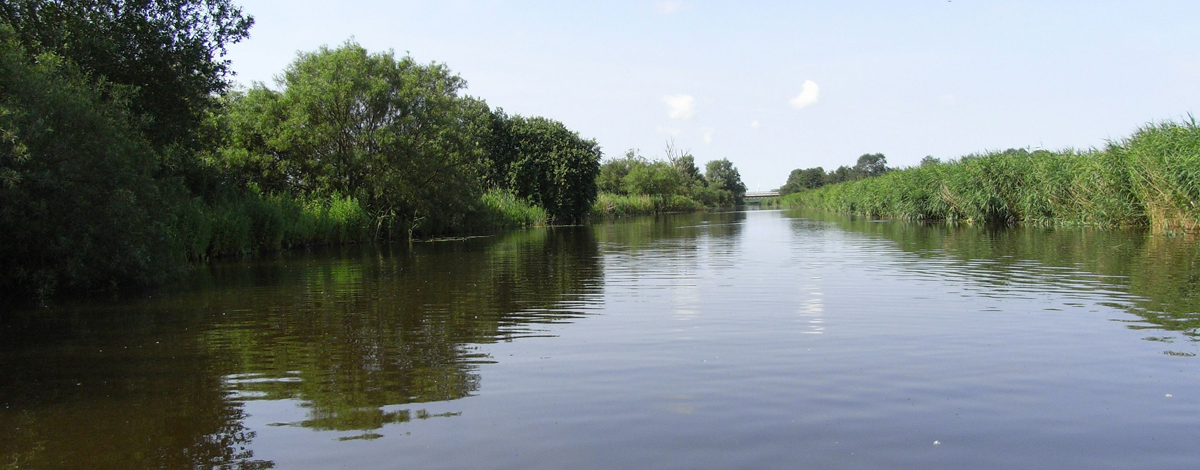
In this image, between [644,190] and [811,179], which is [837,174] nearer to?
[811,179]

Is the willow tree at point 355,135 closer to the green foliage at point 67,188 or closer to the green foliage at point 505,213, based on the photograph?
the green foliage at point 505,213

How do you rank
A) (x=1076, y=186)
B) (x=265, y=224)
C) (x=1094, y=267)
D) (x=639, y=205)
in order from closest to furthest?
(x=1094, y=267) < (x=265, y=224) < (x=1076, y=186) < (x=639, y=205)

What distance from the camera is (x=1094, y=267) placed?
15.1 meters

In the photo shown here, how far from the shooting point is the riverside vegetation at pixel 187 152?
12.8 meters

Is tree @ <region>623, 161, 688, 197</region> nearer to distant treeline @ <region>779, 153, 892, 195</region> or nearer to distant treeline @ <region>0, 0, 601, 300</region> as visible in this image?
distant treeline @ <region>0, 0, 601, 300</region>

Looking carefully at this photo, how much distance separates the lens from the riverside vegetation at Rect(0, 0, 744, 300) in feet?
41.8

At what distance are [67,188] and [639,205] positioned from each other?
75.4 meters

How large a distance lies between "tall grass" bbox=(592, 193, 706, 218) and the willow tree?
3262cm

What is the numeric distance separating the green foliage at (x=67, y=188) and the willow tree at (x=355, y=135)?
16601mm

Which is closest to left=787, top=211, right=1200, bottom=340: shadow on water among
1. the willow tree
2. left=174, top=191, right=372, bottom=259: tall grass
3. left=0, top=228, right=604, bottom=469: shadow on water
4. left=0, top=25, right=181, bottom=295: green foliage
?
left=0, top=228, right=604, bottom=469: shadow on water

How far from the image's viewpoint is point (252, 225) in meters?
25.8

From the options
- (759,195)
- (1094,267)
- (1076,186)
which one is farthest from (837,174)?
(1094,267)

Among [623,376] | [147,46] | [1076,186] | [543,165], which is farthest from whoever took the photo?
[543,165]

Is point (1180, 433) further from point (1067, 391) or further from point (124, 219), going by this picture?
point (124, 219)
